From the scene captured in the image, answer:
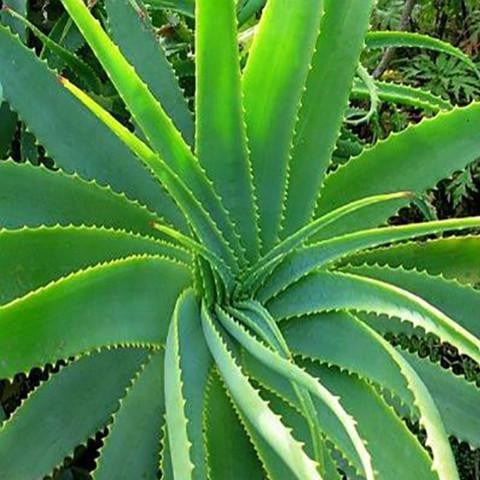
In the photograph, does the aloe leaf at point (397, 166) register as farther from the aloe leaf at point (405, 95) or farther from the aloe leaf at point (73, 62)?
the aloe leaf at point (73, 62)

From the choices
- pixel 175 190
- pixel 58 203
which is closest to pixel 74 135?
pixel 58 203

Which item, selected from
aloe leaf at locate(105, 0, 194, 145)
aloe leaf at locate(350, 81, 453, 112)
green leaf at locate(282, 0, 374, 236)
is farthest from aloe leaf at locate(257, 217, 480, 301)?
aloe leaf at locate(350, 81, 453, 112)

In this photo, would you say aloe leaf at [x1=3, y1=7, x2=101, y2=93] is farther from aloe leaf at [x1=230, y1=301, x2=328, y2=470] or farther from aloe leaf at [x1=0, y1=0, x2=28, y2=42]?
aloe leaf at [x1=230, y1=301, x2=328, y2=470]

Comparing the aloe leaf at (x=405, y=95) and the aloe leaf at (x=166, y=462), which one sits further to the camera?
the aloe leaf at (x=405, y=95)

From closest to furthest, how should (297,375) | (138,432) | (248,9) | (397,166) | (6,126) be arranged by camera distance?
(297,375) < (138,432) < (397,166) < (6,126) < (248,9)

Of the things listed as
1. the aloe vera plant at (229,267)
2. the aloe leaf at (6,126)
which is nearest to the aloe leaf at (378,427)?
the aloe vera plant at (229,267)

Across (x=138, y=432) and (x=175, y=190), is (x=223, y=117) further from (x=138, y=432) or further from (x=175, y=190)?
(x=138, y=432)
